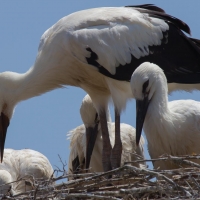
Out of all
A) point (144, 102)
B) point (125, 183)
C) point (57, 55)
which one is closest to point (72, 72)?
point (57, 55)

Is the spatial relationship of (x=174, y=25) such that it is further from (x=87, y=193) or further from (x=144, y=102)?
(x=87, y=193)

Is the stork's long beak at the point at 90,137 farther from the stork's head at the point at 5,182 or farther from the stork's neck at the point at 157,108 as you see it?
the stork's neck at the point at 157,108

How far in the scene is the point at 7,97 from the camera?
10797mm

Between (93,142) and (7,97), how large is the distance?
1223 millimetres

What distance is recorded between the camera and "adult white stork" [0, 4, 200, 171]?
34.0 ft

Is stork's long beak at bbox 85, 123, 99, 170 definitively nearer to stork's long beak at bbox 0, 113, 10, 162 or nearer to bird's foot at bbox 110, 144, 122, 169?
bird's foot at bbox 110, 144, 122, 169

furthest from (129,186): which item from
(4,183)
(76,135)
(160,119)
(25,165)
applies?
(76,135)

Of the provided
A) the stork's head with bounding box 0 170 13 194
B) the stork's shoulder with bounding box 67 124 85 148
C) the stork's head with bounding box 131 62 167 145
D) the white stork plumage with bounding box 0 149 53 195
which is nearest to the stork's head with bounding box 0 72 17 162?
the white stork plumage with bounding box 0 149 53 195

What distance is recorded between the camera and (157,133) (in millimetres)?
9922

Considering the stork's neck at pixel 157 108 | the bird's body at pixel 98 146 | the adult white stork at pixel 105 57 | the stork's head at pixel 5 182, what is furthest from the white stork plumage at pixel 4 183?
the stork's neck at pixel 157 108

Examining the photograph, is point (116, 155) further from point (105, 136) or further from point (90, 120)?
point (90, 120)

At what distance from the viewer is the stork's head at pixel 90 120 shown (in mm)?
11367

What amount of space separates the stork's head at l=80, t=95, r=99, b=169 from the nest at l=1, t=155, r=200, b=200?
7.90 feet

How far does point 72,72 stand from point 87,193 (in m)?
2.65
